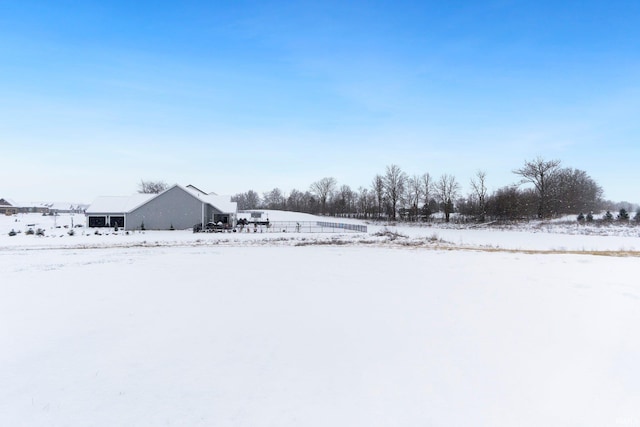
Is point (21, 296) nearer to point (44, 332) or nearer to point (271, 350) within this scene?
point (44, 332)

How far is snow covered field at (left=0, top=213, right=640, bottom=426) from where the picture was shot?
4.12 meters

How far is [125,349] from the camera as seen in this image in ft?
19.1

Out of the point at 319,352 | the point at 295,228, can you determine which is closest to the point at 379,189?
the point at 295,228

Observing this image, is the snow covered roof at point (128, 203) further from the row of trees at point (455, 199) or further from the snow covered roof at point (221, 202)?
the row of trees at point (455, 199)

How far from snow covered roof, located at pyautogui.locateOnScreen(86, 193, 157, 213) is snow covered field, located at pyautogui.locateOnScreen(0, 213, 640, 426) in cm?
3821

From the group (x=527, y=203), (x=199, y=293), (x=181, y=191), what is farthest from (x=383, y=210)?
(x=199, y=293)

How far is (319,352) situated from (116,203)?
165ft

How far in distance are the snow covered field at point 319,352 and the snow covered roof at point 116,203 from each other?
38.2 metres

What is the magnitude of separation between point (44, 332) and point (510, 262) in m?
16.7

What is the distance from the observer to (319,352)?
5770 millimetres

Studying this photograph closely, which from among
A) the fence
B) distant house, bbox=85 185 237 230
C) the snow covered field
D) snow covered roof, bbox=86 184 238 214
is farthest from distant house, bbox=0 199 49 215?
the snow covered field

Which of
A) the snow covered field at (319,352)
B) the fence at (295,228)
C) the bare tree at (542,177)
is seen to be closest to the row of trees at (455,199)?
the bare tree at (542,177)

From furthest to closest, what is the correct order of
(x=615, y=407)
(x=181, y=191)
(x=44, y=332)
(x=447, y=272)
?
(x=181, y=191)
(x=447, y=272)
(x=44, y=332)
(x=615, y=407)

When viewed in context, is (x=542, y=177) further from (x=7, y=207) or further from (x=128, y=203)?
(x=7, y=207)
